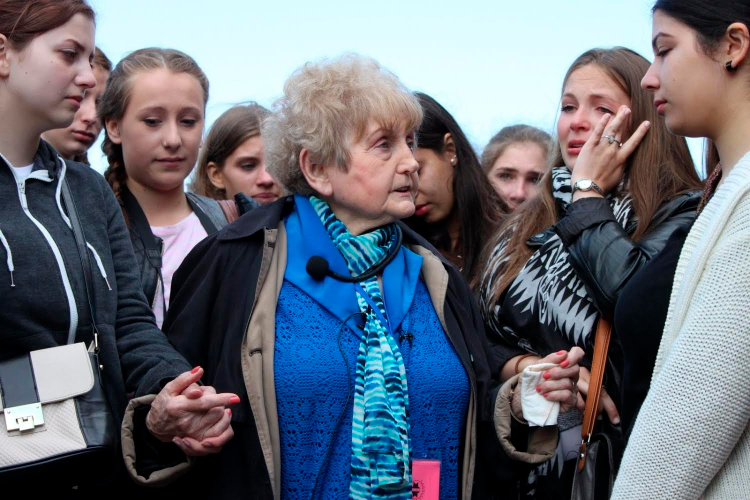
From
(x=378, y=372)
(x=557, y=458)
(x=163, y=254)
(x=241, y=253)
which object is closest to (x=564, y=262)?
(x=557, y=458)

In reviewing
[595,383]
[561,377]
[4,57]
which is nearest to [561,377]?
[561,377]

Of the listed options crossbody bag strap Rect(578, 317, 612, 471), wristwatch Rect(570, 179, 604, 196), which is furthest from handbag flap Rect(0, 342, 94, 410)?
wristwatch Rect(570, 179, 604, 196)

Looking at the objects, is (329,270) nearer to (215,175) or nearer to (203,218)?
(203,218)

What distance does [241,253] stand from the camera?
9.77 ft

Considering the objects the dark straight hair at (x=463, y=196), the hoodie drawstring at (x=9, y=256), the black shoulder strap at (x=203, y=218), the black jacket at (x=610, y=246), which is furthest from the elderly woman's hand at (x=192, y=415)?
the dark straight hair at (x=463, y=196)

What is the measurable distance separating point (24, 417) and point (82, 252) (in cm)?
57

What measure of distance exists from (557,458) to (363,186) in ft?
4.05

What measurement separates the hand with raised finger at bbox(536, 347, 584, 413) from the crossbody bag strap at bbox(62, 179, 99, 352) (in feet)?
4.78

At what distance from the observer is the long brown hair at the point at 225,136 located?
554 centimetres

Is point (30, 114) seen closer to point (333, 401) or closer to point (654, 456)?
Answer: point (333, 401)

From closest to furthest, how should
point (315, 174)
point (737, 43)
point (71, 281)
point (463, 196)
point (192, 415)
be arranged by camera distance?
point (737, 43) < point (192, 415) < point (71, 281) < point (315, 174) < point (463, 196)

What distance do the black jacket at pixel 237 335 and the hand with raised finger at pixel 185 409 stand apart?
0.53ft

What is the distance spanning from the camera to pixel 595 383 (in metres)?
3.04

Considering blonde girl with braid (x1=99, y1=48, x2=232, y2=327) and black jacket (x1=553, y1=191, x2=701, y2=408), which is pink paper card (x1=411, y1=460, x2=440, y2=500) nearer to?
black jacket (x1=553, y1=191, x2=701, y2=408)
